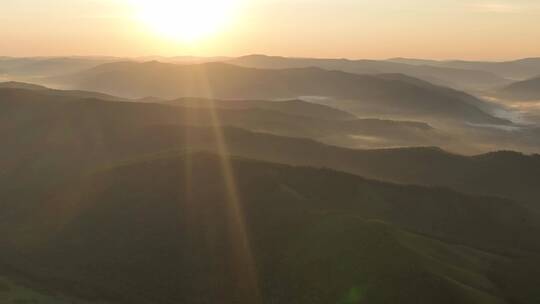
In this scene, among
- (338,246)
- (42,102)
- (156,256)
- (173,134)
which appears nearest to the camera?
(338,246)

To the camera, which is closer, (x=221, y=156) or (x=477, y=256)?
(x=477, y=256)

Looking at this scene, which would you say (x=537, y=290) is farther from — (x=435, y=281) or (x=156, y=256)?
(x=156, y=256)

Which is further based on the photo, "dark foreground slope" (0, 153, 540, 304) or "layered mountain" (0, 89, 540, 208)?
"layered mountain" (0, 89, 540, 208)

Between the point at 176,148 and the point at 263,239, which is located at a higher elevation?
the point at 176,148

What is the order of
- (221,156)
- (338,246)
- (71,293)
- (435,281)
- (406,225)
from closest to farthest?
(435,281) < (71,293) < (338,246) < (406,225) < (221,156)

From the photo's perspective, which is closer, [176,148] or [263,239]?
[263,239]

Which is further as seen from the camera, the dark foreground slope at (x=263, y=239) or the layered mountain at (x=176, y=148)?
the layered mountain at (x=176, y=148)

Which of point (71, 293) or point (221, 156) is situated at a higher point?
point (221, 156)

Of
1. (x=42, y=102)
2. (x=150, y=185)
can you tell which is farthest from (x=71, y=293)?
(x=42, y=102)
